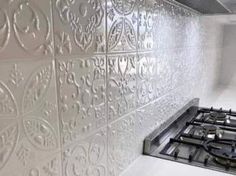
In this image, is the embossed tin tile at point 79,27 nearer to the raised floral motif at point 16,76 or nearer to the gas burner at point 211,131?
the raised floral motif at point 16,76

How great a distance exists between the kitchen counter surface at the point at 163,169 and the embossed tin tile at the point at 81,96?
0.24 m

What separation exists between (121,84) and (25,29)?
335 millimetres

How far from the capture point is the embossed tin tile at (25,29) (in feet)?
1.12

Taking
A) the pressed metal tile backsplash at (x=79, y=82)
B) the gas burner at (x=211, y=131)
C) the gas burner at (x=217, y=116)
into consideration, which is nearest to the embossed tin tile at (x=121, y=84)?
the pressed metal tile backsplash at (x=79, y=82)

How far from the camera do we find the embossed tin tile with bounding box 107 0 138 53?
0.58m

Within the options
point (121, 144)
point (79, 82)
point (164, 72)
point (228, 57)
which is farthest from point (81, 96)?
point (228, 57)

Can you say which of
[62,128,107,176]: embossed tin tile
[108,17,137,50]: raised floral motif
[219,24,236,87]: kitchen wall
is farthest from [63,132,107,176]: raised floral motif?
[219,24,236,87]: kitchen wall

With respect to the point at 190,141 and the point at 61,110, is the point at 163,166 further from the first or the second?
the point at 61,110

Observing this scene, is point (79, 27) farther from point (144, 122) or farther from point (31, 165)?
point (144, 122)

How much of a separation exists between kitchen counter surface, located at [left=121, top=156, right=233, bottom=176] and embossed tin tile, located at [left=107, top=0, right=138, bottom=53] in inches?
→ 14.8

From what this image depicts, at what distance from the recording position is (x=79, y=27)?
480 millimetres

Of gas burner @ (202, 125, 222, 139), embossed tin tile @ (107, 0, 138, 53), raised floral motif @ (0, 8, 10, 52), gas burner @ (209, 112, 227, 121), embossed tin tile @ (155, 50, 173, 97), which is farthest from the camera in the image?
gas burner @ (209, 112, 227, 121)

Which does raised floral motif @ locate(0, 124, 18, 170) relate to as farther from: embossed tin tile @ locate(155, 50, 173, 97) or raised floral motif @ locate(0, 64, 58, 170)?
embossed tin tile @ locate(155, 50, 173, 97)

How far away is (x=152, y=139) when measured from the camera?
0.87m
